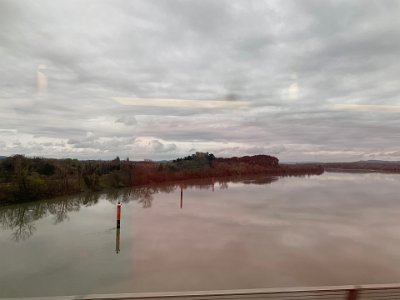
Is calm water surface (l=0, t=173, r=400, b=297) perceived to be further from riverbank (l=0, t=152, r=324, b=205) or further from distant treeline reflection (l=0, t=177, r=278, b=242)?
riverbank (l=0, t=152, r=324, b=205)

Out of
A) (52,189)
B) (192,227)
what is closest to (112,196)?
(52,189)

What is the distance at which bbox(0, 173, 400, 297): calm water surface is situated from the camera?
284 cm

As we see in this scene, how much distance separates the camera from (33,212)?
6.75 metres

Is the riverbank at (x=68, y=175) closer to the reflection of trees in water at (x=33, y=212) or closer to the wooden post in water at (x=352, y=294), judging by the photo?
the reflection of trees in water at (x=33, y=212)

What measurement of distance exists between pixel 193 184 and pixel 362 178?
8966 mm

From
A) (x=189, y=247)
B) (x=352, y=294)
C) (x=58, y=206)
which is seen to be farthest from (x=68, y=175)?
(x=352, y=294)

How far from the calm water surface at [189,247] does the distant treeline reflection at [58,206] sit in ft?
0.09

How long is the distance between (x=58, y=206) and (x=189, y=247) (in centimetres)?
461

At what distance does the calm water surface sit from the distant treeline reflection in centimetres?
3

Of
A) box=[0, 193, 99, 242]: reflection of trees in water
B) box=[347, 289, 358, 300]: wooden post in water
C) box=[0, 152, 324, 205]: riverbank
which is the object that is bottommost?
box=[0, 193, 99, 242]: reflection of trees in water

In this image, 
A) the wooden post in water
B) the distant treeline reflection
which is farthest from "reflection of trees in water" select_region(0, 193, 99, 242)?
the wooden post in water

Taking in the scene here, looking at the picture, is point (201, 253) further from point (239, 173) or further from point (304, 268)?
point (239, 173)

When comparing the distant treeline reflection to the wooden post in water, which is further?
the distant treeline reflection

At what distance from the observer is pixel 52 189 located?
8.45 m
